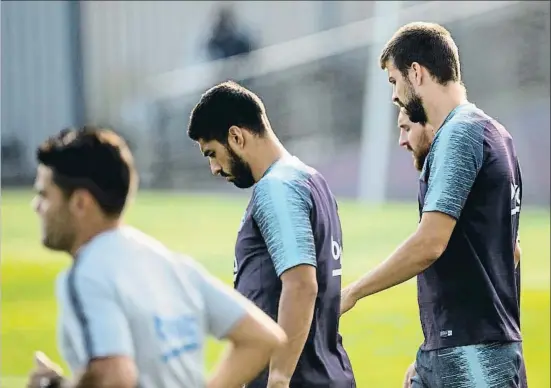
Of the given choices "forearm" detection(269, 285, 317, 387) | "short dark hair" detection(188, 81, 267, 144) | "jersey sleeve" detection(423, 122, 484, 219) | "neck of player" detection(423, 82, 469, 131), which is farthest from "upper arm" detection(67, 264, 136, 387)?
"neck of player" detection(423, 82, 469, 131)

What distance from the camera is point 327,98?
76.9ft

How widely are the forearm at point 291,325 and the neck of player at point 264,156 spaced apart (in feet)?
1.45

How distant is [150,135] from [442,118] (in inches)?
762

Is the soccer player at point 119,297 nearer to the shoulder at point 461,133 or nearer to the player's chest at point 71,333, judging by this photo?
the player's chest at point 71,333

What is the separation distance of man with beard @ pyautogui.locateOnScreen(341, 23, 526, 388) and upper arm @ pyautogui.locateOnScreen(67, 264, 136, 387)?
1.50m

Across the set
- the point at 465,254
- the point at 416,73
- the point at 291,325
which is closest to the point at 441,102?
the point at 416,73

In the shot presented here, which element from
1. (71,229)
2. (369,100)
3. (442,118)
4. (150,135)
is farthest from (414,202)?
(71,229)

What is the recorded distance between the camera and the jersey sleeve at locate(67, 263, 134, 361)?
278cm

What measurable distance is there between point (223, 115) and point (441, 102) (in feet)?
2.36

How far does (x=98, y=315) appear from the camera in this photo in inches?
110

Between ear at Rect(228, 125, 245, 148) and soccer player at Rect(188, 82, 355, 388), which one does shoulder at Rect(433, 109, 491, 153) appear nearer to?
soccer player at Rect(188, 82, 355, 388)

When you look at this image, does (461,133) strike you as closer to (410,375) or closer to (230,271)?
(410,375)

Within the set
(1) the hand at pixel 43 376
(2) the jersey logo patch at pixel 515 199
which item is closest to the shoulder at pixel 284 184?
(2) the jersey logo patch at pixel 515 199

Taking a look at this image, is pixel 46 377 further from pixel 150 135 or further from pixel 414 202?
pixel 150 135
